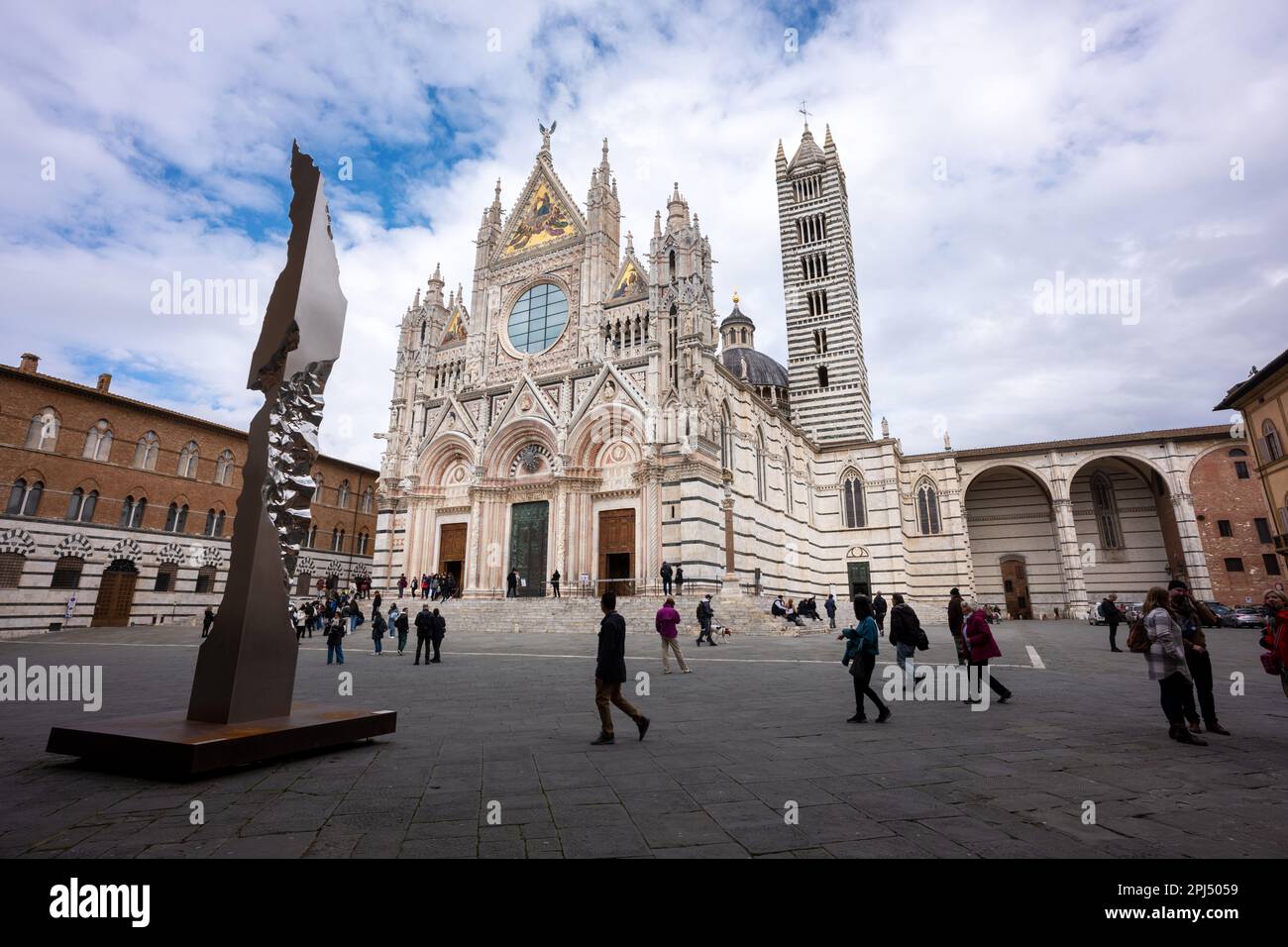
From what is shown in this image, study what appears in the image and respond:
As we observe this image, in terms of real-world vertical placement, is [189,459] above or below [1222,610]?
above

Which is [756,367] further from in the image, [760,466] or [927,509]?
[760,466]

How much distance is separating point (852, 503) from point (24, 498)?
3972 centimetres

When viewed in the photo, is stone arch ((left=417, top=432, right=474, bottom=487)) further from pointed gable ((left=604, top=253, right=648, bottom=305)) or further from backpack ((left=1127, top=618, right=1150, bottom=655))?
backpack ((left=1127, top=618, right=1150, bottom=655))

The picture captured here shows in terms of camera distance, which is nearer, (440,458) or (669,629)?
(669,629)

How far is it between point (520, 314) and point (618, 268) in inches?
221

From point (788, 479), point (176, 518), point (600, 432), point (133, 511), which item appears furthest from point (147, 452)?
point (788, 479)

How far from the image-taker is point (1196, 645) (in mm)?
6254

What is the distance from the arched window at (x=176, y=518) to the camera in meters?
28.5

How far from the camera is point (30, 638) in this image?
22391 mm

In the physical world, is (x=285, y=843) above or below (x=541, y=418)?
below

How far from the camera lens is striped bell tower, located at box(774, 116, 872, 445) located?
127 feet
